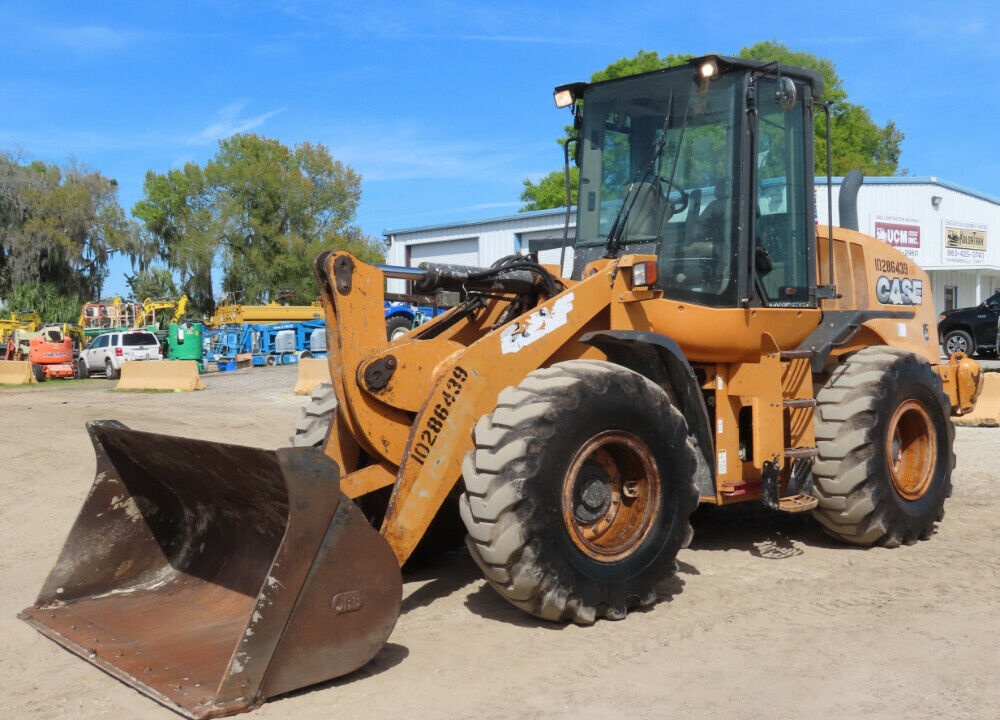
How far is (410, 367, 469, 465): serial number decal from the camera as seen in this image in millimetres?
5004

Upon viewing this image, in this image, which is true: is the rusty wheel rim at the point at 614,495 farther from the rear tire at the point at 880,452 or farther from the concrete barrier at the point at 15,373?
the concrete barrier at the point at 15,373

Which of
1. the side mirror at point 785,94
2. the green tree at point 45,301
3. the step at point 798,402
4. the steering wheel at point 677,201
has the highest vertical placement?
the green tree at point 45,301

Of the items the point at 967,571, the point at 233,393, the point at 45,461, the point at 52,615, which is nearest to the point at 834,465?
the point at 967,571

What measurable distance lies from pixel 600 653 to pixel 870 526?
9.55 ft

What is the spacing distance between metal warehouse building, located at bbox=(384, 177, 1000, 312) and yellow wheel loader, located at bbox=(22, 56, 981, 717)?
2167 centimetres

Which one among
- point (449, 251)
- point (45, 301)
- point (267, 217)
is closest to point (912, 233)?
point (449, 251)

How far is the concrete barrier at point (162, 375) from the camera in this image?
81.0 ft

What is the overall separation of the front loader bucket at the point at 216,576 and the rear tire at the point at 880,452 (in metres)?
3.57

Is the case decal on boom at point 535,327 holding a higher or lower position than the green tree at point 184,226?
lower

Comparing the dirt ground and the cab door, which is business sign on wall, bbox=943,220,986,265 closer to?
the dirt ground

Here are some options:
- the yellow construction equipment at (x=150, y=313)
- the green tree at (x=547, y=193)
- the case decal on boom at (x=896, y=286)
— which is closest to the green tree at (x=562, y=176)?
the green tree at (x=547, y=193)

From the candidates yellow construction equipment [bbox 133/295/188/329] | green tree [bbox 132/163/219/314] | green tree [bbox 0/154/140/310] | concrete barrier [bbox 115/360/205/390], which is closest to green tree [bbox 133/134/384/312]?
green tree [bbox 132/163/219/314]

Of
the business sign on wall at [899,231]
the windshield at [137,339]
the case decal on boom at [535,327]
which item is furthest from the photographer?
the windshield at [137,339]

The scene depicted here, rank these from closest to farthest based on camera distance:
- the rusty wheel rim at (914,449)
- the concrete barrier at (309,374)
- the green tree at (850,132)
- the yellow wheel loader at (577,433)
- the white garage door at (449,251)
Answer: the yellow wheel loader at (577,433)
the rusty wheel rim at (914,449)
the concrete barrier at (309,374)
the white garage door at (449,251)
the green tree at (850,132)
